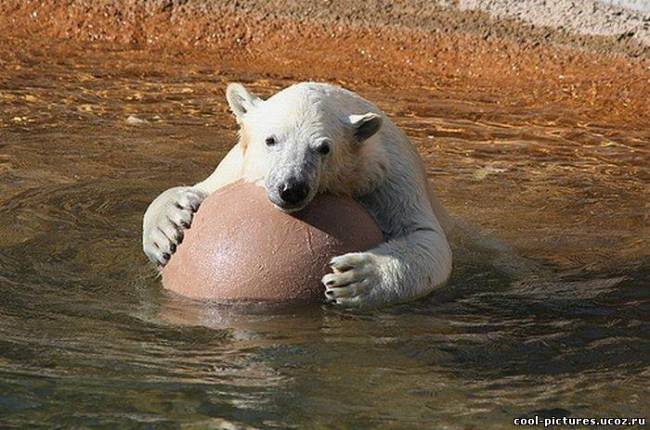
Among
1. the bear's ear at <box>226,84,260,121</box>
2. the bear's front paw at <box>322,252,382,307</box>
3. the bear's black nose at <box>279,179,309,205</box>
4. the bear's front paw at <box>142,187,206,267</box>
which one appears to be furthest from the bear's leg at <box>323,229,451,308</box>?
the bear's ear at <box>226,84,260,121</box>

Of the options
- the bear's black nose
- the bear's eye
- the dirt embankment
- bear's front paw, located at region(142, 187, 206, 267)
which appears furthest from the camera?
the dirt embankment

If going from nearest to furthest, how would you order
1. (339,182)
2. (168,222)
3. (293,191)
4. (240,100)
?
(293,191) → (168,222) → (339,182) → (240,100)

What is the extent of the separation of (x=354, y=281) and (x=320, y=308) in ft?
0.53

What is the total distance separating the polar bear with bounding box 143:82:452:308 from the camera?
468 cm

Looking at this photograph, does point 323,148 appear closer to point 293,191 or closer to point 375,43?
point 293,191

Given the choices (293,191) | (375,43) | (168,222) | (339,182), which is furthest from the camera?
(375,43)

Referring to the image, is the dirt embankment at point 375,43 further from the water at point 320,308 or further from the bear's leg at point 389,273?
the bear's leg at point 389,273

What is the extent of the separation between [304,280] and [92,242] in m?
1.52

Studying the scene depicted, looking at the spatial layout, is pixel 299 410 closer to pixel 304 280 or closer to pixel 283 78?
pixel 304 280

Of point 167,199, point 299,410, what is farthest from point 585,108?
point 299,410

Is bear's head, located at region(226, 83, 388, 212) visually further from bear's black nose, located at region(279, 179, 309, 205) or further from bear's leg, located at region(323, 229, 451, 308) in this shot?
bear's leg, located at region(323, 229, 451, 308)

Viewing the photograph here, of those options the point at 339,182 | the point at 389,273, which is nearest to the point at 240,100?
the point at 339,182

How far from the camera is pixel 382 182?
17.2ft

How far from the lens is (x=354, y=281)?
15.3 feet
